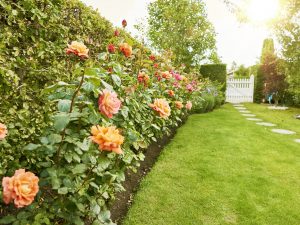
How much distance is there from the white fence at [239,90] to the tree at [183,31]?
299 cm

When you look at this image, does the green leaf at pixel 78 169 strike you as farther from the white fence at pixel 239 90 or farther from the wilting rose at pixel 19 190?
the white fence at pixel 239 90

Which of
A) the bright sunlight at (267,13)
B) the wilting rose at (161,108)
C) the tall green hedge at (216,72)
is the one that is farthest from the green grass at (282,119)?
the wilting rose at (161,108)

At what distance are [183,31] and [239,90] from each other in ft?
17.7

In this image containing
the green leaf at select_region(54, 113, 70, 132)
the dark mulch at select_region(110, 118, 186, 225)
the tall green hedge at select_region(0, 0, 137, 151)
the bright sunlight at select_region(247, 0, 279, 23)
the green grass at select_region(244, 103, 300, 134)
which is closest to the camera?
the green leaf at select_region(54, 113, 70, 132)

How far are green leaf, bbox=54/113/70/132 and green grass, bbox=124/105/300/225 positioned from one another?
57.4 inches

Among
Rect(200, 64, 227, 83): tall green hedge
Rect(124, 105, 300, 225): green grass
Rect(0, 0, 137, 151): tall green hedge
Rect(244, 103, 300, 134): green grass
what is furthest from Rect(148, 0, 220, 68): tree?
Rect(0, 0, 137, 151): tall green hedge

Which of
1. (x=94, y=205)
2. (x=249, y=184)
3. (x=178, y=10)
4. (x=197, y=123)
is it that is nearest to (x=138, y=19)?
(x=178, y=10)

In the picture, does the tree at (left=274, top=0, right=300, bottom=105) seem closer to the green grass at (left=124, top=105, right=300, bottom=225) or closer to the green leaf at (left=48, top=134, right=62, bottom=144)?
the green grass at (left=124, top=105, right=300, bottom=225)

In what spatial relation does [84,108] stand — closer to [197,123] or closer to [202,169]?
[202,169]

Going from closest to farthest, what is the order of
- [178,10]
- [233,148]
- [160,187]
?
[160,187]
[233,148]
[178,10]

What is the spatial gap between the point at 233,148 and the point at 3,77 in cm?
404

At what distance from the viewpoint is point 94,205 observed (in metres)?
1.74

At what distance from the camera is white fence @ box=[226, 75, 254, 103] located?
59.6 ft

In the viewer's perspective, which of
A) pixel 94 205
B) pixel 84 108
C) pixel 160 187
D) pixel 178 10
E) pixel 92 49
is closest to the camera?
pixel 84 108
